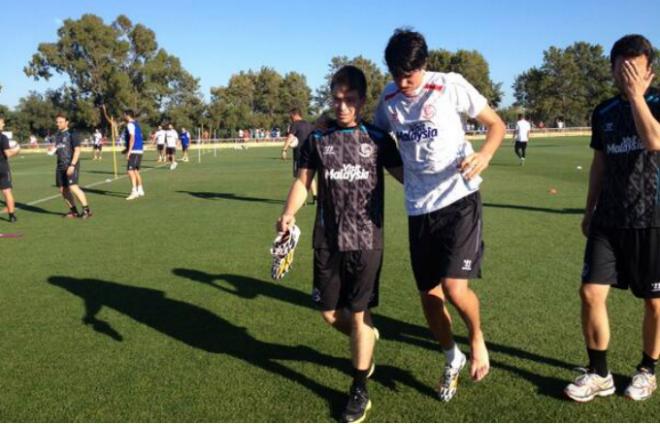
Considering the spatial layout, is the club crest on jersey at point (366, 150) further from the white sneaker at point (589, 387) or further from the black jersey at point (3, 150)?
the black jersey at point (3, 150)

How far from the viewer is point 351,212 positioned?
3447mm

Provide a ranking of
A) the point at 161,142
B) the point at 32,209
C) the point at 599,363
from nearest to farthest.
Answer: the point at 599,363
the point at 32,209
the point at 161,142

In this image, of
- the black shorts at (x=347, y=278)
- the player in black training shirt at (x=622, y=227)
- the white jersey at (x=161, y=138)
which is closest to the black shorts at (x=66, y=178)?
the black shorts at (x=347, y=278)

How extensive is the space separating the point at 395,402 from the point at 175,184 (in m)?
16.7

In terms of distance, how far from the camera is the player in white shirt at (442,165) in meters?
3.37

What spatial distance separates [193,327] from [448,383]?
2.41m

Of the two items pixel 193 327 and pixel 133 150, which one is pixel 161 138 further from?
pixel 193 327

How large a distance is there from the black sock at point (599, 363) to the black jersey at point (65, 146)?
35.5 ft

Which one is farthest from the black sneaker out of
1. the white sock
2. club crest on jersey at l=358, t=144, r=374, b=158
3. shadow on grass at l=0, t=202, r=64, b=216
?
shadow on grass at l=0, t=202, r=64, b=216

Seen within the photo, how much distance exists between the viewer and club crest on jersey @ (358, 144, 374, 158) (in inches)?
134

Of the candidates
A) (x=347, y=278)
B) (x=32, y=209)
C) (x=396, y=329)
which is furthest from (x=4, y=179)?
(x=347, y=278)

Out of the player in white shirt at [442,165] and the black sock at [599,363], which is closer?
the player in white shirt at [442,165]

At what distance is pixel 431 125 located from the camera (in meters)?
3.38

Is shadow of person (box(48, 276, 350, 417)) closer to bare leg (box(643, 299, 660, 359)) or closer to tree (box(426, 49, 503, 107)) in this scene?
bare leg (box(643, 299, 660, 359))
